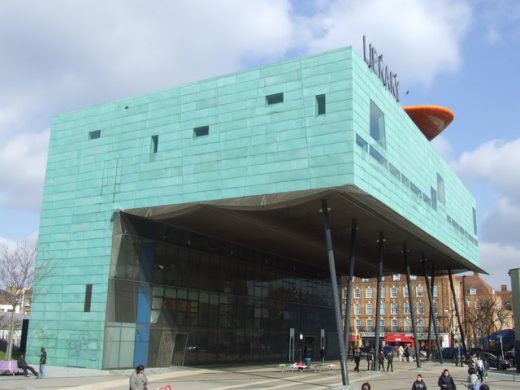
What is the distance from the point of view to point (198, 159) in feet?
111

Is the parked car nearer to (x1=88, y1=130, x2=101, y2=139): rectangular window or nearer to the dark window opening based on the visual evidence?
the dark window opening

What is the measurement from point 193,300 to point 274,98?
1620 cm

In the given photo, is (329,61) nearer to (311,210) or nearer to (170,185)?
(311,210)

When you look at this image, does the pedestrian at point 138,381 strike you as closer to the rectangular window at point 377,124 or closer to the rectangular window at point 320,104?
the rectangular window at point 320,104

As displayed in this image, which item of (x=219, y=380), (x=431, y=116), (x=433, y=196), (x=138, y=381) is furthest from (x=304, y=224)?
(x=138, y=381)

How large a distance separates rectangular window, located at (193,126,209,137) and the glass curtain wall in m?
6.67

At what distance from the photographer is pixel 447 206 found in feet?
157

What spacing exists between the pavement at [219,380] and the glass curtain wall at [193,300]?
2057 mm

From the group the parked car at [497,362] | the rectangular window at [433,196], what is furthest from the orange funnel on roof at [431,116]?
the parked car at [497,362]

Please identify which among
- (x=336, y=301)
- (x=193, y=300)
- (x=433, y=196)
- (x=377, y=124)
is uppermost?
(x=377, y=124)

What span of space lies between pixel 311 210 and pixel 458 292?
304 ft

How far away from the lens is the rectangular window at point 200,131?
34.2 metres

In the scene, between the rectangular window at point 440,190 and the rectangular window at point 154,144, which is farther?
the rectangular window at point 440,190

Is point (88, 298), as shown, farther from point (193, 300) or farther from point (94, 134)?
point (94, 134)
